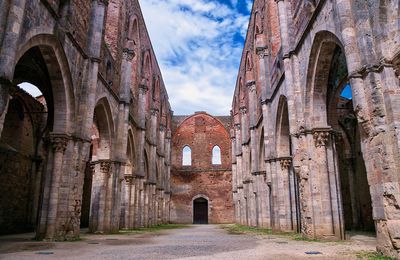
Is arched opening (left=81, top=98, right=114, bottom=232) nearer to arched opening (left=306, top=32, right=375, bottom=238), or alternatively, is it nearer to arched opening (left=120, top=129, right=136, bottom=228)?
arched opening (left=120, top=129, right=136, bottom=228)

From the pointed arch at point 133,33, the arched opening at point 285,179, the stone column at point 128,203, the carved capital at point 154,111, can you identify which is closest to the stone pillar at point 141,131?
the stone column at point 128,203

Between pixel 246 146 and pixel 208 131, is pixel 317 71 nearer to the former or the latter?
pixel 246 146

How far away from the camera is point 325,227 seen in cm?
1063

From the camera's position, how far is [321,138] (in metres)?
11.3

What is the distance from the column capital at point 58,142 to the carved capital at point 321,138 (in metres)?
8.64

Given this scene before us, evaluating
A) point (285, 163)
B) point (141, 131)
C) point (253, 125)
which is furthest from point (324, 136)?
point (141, 131)

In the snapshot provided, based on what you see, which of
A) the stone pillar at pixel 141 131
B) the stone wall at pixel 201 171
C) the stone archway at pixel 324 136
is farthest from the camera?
the stone wall at pixel 201 171

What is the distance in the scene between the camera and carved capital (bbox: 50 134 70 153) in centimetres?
1129

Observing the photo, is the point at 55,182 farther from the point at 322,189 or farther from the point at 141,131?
the point at 141,131

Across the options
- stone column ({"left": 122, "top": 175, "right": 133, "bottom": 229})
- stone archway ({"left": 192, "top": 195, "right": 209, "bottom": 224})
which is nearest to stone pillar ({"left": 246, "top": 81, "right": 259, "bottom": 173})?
stone column ({"left": 122, "top": 175, "right": 133, "bottom": 229})

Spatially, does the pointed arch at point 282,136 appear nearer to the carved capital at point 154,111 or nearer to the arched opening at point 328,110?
the arched opening at point 328,110

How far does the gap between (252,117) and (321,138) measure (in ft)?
40.2

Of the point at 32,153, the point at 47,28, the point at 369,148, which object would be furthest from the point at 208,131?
the point at 369,148

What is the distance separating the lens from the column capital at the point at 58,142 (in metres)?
11.3
